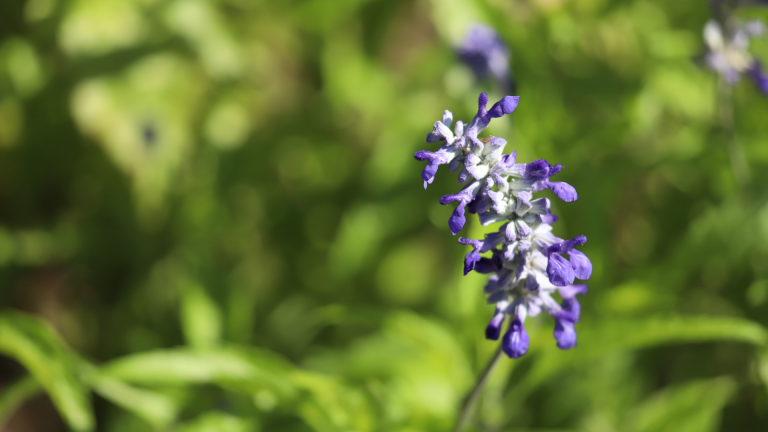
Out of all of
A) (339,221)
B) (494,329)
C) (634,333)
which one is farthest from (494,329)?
(339,221)

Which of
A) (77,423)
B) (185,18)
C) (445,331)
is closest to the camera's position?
(77,423)

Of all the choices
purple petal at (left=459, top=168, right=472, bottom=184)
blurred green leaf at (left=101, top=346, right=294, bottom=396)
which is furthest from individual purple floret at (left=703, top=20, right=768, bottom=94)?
blurred green leaf at (left=101, top=346, right=294, bottom=396)

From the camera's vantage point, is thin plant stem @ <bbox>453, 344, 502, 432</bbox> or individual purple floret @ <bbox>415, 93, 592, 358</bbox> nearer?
individual purple floret @ <bbox>415, 93, 592, 358</bbox>

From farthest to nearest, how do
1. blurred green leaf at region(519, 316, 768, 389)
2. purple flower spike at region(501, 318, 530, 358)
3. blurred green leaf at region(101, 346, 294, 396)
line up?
blurred green leaf at region(101, 346, 294, 396) < blurred green leaf at region(519, 316, 768, 389) < purple flower spike at region(501, 318, 530, 358)

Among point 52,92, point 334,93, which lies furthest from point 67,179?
point 334,93

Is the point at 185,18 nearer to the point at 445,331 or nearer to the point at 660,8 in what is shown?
the point at 445,331

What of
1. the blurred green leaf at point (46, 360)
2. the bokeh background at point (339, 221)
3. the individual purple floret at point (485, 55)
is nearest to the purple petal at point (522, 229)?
the bokeh background at point (339, 221)

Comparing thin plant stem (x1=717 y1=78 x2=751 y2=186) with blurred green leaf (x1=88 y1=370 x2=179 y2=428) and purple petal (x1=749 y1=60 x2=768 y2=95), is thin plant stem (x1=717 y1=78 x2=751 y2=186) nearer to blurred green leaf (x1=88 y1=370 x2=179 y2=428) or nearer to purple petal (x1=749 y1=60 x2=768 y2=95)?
purple petal (x1=749 y1=60 x2=768 y2=95)
